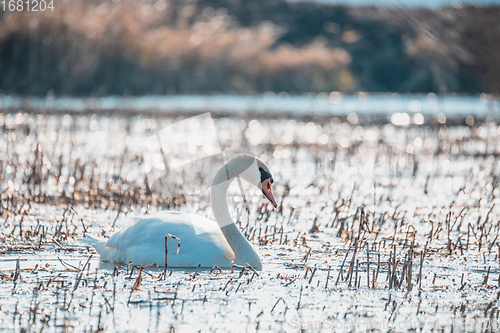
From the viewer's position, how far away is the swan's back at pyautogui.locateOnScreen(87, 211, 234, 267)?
5.30m

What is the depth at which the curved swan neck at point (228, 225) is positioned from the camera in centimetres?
533

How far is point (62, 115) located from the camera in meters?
15.4

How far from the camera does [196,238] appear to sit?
214 inches

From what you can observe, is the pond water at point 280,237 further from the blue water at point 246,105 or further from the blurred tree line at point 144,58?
the blue water at point 246,105

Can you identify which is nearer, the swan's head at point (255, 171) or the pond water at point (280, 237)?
the pond water at point (280, 237)

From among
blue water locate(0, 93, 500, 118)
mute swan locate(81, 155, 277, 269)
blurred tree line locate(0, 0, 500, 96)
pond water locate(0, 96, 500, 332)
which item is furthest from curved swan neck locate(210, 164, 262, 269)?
blue water locate(0, 93, 500, 118)

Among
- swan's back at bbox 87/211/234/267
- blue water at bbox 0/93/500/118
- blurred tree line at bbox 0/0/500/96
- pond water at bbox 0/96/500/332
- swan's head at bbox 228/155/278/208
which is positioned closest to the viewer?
pond water at bbox 0/96/500/332

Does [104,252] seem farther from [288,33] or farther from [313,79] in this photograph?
[288,33]

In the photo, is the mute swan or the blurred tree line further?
the blurred tree line

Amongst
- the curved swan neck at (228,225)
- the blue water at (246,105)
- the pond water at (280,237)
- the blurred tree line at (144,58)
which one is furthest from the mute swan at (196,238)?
the blue water at (246,105)

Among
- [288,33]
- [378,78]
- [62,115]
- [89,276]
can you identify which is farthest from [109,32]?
[288,33]

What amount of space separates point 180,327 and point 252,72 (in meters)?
21.2

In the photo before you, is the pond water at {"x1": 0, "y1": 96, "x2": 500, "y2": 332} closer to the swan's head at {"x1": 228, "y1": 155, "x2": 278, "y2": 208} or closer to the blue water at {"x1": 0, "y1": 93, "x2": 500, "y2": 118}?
the swan's head at {"x1": 228, "y1": 155, "x2": 278, "y2": 208}

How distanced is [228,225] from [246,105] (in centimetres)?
1586
